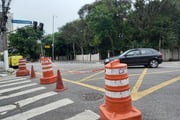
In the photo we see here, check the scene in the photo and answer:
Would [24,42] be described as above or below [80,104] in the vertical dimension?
above

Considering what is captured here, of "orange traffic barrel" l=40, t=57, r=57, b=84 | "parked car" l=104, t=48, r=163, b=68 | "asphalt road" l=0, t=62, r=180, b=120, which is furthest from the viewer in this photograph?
"parked car" l=104, t=48, r=163, b=68

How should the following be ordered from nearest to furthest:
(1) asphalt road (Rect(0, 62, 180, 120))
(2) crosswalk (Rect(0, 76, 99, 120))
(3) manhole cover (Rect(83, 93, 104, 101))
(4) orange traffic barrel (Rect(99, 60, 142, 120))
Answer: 1. (4) orange traffic barrel (Rect(99, 60, 142, 120))
2. (1) asphalt road (Rect(0, 62, 180, 120))
3. (2) crosswalk (Rect(0, 76, 99, 120))
4. (3) manhole cover (Rect(83, 93, 104, 101))

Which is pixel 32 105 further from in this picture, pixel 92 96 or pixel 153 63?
pixel 153 63

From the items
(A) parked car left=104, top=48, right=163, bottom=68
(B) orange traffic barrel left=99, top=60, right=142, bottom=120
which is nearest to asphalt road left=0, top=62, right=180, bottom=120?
(B) orange traffic barrel left=99, top=60, right=142, bottom=120

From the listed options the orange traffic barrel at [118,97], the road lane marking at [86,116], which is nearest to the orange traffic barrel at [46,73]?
the road lane marking at [86,116]

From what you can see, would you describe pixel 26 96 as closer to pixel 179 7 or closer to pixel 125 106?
pixel 125 106

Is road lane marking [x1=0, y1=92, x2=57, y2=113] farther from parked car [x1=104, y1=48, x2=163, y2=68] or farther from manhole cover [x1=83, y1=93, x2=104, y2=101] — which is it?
parked car [x1=104, y1=48, x2=163, y2=68]

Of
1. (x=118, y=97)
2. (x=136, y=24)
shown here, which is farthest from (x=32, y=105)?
(x=136, y=24)

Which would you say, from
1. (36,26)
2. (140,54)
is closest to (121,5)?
(36,26)

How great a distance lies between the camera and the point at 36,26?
16.8 metres

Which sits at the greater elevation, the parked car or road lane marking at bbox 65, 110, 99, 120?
the parked car

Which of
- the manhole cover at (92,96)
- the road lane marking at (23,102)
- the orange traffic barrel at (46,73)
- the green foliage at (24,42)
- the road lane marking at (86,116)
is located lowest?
the road lane marking at (23,102)

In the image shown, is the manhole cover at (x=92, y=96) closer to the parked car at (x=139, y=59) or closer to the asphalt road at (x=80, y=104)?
the asphalt road at (x=80, y=104)

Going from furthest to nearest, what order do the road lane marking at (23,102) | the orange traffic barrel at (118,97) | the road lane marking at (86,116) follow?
the road lane marking at (23,102)
the road lane marking at (86,116)
the orange traffic barrel at (118,97)
